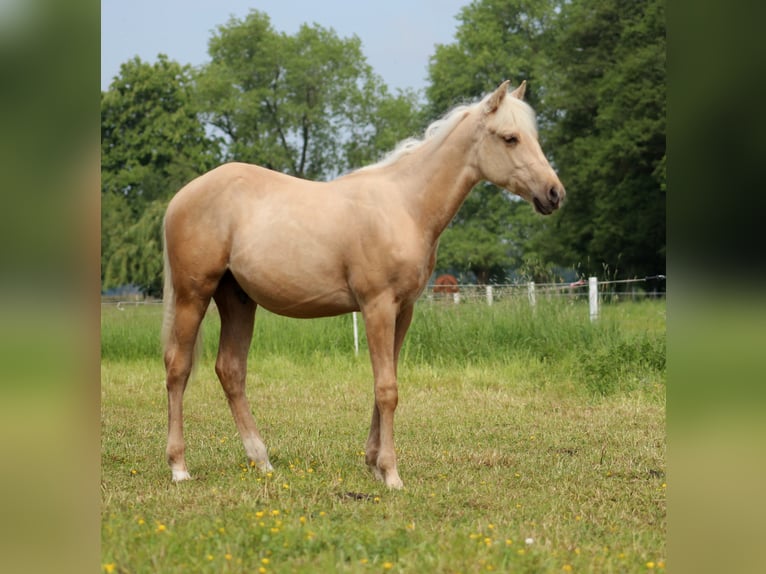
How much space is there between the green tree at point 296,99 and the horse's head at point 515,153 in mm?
29775

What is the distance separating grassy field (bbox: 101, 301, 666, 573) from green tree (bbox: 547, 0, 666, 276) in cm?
1491

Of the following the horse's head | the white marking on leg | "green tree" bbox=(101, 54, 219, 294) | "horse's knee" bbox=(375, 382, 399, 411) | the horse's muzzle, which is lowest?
the white marking on leg


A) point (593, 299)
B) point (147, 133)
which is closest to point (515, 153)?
point (593, 299)

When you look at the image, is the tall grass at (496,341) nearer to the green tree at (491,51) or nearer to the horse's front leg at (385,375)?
the horse's front leg at (385,375)

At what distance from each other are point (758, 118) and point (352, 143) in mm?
35645

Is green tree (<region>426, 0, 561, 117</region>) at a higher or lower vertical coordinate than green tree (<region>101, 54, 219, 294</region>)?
higher

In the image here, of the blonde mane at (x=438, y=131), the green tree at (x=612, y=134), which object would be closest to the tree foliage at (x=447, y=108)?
the green tree at (x=612, y=134)

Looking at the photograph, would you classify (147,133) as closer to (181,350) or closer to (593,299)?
(593,299)

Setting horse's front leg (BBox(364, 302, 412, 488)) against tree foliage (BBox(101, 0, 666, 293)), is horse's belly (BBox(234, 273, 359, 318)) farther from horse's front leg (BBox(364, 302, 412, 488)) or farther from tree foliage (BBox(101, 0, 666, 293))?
tree foliage (BBox(101, 0, 666, 293))

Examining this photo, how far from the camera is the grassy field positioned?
353 cm

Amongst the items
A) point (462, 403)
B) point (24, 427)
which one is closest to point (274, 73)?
point (462, 403)

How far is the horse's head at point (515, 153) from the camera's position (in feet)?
16.3

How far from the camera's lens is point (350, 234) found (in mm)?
5215

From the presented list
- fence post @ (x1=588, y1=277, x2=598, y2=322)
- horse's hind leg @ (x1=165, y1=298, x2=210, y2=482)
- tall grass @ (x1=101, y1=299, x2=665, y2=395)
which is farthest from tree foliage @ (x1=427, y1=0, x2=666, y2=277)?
horse's hind leg @ (x1=165, y1=298, x2=210, y2=482)
